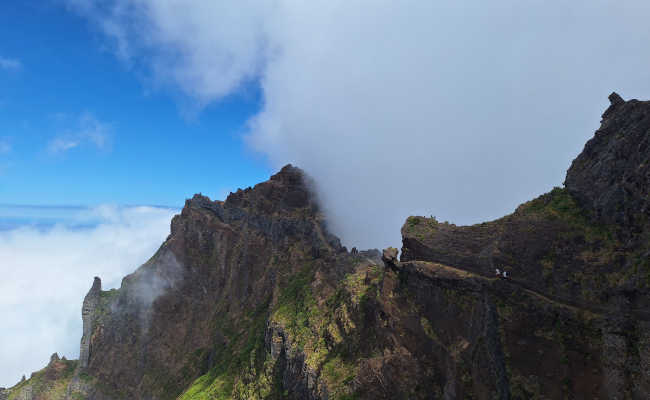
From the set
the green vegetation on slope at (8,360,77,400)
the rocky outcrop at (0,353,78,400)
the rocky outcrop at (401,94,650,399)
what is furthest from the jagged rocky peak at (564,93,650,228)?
the green vegetation on slope at (8,360,77,400)

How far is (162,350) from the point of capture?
110 meters

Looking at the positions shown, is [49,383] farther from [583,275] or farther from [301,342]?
→ [583,275]

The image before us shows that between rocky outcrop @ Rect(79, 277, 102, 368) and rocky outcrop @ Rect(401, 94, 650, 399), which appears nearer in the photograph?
rocky outcrop @ Rect(401, 94, 650, 399)

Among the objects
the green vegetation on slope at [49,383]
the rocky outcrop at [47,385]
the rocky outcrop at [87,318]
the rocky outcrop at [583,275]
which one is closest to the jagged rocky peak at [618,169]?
the rocky outcrop at [583,275]

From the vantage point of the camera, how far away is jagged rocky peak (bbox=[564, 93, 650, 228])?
25609 millimetres

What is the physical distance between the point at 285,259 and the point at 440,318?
65.4 m

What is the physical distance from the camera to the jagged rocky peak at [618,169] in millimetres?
25609

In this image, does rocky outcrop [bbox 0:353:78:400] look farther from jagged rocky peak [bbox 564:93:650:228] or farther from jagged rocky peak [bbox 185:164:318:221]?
jagged rocky peak [bbox 564:93:650:228]

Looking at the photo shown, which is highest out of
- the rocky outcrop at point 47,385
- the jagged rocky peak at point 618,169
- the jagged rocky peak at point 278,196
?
the jagged rocky peak at point 278,196

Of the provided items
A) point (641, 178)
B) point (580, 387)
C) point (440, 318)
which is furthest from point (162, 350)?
point (641, 178)

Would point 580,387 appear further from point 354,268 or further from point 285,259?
point 285,259

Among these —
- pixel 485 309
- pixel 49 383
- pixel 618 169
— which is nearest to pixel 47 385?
pixel 49 383

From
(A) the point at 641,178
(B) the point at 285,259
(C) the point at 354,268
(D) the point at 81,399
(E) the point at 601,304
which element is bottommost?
(D) the point at 81,399

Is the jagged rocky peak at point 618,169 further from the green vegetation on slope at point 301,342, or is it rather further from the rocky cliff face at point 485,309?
the green vegetation on slope at point 301,342
